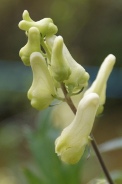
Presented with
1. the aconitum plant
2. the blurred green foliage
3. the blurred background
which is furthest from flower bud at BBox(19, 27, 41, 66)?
the blurred green foliage

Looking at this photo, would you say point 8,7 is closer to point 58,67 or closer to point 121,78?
point 121,78

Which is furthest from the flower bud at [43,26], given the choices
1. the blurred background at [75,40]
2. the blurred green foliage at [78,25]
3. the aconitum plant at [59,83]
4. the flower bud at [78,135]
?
the blurred green foliage at [78,25]

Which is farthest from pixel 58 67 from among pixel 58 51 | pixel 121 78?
pixel 121 78

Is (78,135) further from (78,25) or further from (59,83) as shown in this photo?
(78,25)

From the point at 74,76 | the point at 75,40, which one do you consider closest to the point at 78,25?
the point at 75,40

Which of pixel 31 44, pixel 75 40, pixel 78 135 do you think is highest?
pixel 75 40

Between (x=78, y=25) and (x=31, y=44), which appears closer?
(x=31, y=44)

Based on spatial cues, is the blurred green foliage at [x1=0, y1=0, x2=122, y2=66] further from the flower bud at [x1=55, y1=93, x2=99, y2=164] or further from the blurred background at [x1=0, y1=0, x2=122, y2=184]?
the flower bud at [x1=55, y1=93, x2=99, y2=164]
